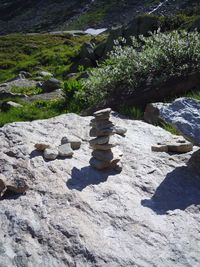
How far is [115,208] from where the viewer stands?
6.80m

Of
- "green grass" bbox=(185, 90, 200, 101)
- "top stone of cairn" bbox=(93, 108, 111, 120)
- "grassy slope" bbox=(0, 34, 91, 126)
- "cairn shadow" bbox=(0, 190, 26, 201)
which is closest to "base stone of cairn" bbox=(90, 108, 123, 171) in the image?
"top stone of cairn" bbox=(93, 108, 111, 120)

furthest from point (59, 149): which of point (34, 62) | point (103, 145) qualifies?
point (34, 62)

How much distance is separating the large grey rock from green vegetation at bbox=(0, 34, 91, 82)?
1087 inches

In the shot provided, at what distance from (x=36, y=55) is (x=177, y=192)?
1968 inches

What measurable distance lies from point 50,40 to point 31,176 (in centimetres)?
6821

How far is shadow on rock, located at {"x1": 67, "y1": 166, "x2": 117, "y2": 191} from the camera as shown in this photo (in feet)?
24.4

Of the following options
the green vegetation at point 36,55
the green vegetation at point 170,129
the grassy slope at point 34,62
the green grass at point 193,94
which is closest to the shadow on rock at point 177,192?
the green vegetation at point 170,129

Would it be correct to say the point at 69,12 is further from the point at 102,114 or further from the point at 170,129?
the point at 102,114

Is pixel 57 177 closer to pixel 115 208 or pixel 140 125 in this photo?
pixel 115 208

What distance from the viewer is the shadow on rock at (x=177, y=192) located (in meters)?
6.95

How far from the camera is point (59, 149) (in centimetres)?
850

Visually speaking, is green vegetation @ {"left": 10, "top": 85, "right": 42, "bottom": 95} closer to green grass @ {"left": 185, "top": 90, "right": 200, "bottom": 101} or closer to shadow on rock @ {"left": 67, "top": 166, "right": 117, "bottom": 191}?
green grass @ {"left": 185, "top": 90, "right": 200, "bottom": 101}

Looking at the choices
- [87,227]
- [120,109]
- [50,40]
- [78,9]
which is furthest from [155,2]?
[87,227]

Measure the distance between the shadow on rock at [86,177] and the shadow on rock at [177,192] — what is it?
93 cm
